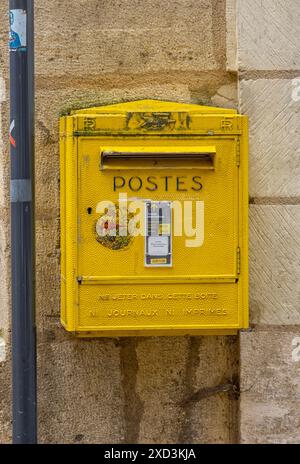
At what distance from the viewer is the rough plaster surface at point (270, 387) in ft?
12.0

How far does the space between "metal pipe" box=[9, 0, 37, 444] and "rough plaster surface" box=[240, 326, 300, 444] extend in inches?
52.2

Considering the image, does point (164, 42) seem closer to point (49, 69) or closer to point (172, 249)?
point (49, 69)

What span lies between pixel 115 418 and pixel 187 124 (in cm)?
164

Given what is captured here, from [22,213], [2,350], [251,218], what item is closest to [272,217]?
[251,218]

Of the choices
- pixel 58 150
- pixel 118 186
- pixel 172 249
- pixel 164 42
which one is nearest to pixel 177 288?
pixel 172 249

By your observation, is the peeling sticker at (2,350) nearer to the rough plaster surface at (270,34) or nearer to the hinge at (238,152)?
the hinge at (238,152)

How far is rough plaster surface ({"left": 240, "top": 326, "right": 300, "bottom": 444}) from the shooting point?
367 cm

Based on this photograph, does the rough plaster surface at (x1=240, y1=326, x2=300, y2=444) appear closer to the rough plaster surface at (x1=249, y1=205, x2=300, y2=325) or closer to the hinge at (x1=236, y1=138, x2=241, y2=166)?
the rough plaster surface at (x1=249, y1=205, x2=300, y2=325)

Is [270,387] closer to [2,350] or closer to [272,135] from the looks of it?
[272,135]

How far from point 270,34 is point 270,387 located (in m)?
1.88

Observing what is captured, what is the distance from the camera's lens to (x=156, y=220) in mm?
3225

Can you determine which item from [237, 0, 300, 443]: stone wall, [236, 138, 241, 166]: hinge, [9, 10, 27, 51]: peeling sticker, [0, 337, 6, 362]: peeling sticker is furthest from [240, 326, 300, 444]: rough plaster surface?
[9, 10, 27, 51]: peeling sticker

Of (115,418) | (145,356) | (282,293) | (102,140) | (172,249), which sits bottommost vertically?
(115,418)

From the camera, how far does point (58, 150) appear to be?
3.71 meters
